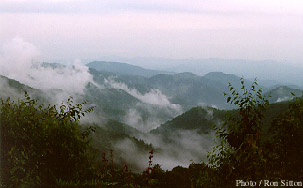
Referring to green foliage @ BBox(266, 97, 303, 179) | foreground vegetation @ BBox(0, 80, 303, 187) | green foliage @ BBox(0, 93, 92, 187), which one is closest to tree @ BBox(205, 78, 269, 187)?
foreground vegetation @ BBox(0, 80, 303, 187)

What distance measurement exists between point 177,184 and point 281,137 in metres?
6.58

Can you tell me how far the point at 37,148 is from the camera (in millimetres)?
13023

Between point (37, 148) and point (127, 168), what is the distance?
6574 millimetres

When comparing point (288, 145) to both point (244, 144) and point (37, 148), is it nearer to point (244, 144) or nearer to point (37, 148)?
point (244, 144)

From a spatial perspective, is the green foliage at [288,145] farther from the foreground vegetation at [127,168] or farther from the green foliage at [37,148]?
the green foliage at [37,148]

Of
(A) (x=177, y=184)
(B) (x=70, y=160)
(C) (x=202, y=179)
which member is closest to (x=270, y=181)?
(C) (x=202, y=179)

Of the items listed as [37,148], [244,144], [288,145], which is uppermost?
[288,145]

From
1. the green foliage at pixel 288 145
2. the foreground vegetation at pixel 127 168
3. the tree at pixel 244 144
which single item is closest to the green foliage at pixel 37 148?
the foreground vegetation at pixel 127 168

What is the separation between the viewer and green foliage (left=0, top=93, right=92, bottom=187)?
479 inches

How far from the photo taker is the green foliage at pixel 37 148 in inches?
479

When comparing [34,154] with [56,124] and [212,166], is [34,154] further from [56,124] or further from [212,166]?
[212,166]

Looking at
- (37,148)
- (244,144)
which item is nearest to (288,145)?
(244,144)

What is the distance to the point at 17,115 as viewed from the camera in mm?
13414

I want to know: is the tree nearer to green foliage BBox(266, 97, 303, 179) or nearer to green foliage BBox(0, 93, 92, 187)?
green foliage BBox(266, 97, 303, 179)
